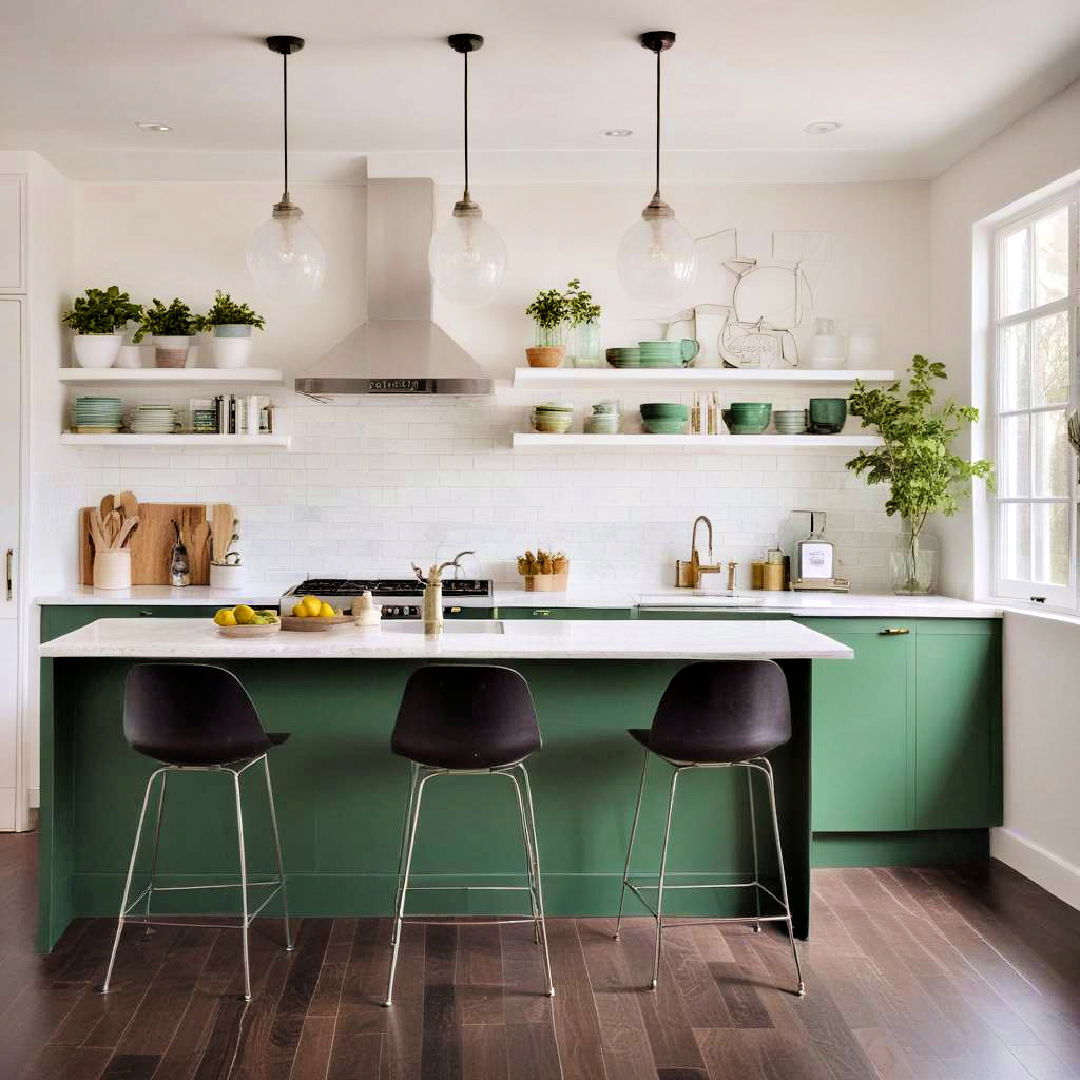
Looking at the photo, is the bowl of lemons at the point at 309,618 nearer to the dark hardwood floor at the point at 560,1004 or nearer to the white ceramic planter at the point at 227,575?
the dark hardwood floor at the point at 560,1004

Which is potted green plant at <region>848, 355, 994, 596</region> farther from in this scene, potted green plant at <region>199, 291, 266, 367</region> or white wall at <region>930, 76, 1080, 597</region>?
potted green plant at <region>199, 291, 266, 367</region>

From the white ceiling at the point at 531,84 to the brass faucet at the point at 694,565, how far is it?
67.5 inches

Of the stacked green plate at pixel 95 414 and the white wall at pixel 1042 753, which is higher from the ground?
the stacked green plate at pixel 95 414

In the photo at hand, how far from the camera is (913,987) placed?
3398 millimetres

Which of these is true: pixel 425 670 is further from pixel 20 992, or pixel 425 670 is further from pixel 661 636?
pixel 20 992

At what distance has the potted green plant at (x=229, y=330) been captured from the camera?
549cm

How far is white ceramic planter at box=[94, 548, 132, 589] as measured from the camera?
17.5ft

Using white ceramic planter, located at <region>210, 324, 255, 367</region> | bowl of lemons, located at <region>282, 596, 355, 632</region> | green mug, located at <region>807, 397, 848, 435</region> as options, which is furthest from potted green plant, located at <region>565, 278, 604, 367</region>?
bowl of lemons, located at <region>282, 596, 355, 632</region>

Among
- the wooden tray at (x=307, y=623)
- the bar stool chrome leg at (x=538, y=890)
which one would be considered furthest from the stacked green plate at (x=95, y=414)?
the bar stool chrome leg at (x=538, y=890)

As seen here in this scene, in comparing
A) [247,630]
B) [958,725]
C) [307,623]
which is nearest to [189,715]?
[247,630]

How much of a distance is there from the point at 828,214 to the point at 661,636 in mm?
3009

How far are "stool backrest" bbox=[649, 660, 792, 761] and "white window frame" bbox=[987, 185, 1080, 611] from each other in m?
1.71

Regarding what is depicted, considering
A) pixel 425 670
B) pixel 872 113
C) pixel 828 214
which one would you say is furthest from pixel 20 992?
pixel 828 214

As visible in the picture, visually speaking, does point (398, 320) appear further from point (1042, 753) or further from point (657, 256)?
point (1042, 753)
